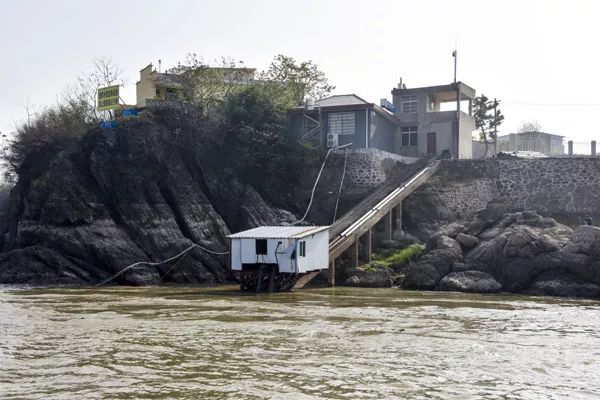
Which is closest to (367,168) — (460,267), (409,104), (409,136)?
(409,136)

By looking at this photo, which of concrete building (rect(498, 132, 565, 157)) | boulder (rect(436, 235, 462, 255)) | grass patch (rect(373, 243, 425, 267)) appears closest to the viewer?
boulder (rect(436, 235, 462, 255))

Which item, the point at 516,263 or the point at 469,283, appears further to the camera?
the point at 516,263

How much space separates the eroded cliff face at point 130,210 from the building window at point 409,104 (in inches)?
380

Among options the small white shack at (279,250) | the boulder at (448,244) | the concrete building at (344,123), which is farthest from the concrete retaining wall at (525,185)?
the small white shack at (279,250)

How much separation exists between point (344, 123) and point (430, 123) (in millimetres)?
6144

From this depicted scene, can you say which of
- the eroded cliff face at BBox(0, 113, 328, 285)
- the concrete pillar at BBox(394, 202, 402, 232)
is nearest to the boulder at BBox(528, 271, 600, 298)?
the concrete pillar at BBox(394, 202, 402, 232)

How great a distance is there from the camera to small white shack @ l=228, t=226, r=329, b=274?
29.8 m

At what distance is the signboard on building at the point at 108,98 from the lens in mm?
43250

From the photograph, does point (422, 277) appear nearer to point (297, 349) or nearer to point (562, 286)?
point (562, 286)

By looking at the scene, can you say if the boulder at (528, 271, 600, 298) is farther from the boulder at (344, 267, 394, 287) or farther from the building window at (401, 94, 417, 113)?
the building window at (401, 94, 417, 113)

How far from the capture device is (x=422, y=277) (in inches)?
1219

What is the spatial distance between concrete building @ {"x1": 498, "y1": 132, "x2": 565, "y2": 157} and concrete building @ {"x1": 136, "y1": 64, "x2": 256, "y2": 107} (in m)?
29.4

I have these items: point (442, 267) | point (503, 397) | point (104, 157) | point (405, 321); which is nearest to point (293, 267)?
point (442, 267)

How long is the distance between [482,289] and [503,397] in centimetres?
1827
